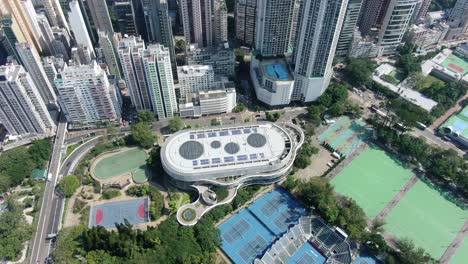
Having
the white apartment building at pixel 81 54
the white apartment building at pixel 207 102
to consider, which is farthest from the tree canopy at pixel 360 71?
the white apartment building at pixel 81 54

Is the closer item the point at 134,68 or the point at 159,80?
the point at 134,68

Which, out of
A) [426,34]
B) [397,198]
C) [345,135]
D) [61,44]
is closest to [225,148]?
[345,135]

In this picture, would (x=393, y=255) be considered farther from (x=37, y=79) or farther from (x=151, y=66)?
(x=37, y=79)

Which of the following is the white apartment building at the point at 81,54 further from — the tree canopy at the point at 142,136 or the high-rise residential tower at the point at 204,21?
the high-rise residential tower at the point at 204,21

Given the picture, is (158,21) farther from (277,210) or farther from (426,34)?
(426,34)

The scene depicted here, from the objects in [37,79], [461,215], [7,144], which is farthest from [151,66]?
[461,215]

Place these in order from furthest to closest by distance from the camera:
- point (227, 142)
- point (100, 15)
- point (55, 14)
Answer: point (55, 14), point (100, 15), point (227, 142)

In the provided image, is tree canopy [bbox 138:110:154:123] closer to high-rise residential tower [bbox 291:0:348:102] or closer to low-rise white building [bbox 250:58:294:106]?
low-rise white building [bbox 250:58:294:106]
